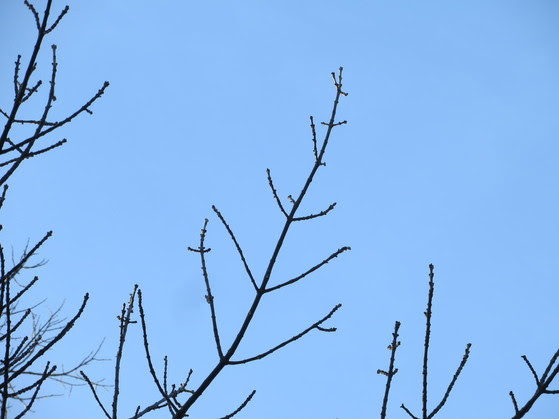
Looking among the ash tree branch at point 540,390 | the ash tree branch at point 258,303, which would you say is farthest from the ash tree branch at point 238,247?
the ash tree branch at point 540,390

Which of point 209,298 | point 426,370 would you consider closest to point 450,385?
point 426,370

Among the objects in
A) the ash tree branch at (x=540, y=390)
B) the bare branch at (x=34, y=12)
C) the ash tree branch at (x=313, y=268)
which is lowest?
the ash tree branch at (x=540, y=390)

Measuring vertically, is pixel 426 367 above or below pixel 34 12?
below

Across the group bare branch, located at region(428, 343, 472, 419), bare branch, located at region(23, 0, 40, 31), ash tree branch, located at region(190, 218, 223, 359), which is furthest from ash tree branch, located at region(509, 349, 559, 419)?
bare branch, located at region(23, 0, 40, 31)

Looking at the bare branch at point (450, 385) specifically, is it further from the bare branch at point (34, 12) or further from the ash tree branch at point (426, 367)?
the bare branch at point (34, 12)

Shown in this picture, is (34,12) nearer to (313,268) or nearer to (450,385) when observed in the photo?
(313,268)

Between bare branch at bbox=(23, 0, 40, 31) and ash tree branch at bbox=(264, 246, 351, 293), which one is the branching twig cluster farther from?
bare branch at bbox=(23, 0, 40, 31)

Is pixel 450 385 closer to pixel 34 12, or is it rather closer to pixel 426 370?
pixel 426 370

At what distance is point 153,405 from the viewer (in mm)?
2877

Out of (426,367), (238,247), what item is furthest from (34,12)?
(426,367)

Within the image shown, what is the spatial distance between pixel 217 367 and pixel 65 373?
4049mm

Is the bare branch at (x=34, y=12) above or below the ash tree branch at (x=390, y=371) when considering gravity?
above

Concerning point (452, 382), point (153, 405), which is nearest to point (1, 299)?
point (153, 405)

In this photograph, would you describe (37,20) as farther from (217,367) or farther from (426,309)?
(426,309)
